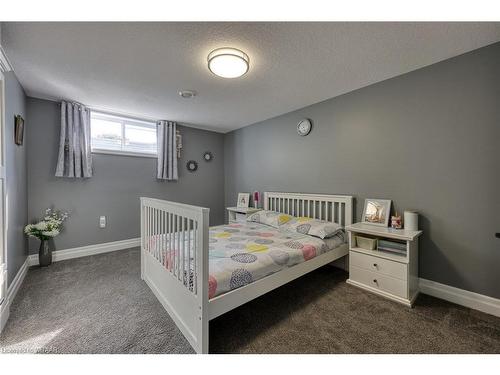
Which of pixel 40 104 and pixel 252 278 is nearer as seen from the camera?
pixel 252 278

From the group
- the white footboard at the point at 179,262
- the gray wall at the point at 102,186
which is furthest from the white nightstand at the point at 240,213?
the white footboard at the point at 179,262

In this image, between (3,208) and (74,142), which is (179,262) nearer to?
(3,208)

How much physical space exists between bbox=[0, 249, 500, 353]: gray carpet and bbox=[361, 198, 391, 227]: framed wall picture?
744 mm

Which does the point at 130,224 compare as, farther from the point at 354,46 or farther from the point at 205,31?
the point at 354,46

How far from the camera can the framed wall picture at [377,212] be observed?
2260mm

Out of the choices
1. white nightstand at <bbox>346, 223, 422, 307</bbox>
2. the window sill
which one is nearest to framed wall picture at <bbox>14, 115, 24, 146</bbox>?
the window sill

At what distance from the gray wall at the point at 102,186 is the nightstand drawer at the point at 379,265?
2.96 meters

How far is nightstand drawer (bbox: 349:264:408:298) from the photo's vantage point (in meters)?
1.89

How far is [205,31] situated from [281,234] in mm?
2009

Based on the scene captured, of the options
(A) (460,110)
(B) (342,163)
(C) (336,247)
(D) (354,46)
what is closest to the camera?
(D) (354,46)

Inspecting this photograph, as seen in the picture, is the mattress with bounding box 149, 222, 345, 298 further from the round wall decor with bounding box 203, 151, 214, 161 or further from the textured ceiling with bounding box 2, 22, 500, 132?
the round wall decor with bounding box 203, 151, 214, 161
